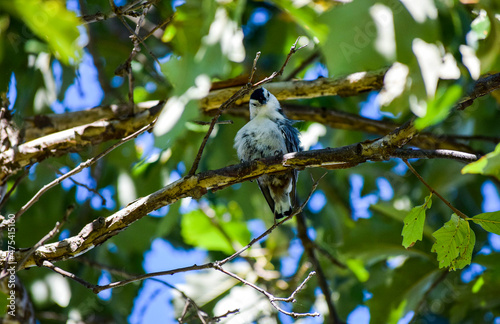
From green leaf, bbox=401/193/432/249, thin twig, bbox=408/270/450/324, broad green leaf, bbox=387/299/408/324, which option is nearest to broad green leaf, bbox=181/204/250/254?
broad green leaf, bbox=387/299/408/324

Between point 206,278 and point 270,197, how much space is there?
119cm

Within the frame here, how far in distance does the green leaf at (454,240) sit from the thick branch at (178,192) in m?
0.47

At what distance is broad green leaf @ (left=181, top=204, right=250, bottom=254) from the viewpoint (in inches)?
205

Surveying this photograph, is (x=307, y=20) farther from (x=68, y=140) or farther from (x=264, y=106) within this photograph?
(x=264, y=106)

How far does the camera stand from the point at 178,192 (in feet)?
8.02

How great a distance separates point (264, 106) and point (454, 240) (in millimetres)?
2615

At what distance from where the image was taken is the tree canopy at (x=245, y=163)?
1364 millimetres

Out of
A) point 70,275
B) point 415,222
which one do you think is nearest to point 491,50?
point 415,222

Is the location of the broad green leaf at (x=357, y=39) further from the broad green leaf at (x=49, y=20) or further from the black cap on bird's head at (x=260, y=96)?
the black cap on bird's head at (x=260, y=96)

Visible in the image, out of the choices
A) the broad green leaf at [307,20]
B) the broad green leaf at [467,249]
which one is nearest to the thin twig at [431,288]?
the broad green leaf at [467,249]

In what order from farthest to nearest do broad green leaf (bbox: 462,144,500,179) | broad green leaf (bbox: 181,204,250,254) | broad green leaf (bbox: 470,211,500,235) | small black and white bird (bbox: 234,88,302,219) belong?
broad green leaf (bbox: 181,204,250,254), small black and white bird (bbox: 234,88,302,219), broad green leaf (bbox: 470,211,500,235), broad green leaf (bbox: 462,144,500,179)

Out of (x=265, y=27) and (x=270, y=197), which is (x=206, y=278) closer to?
(x=270, y=197)

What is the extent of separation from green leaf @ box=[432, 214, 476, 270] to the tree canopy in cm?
1

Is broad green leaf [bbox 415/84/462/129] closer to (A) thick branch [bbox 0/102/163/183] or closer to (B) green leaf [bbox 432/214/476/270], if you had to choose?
(B) green leaf [bbox 432/214/476/270]
